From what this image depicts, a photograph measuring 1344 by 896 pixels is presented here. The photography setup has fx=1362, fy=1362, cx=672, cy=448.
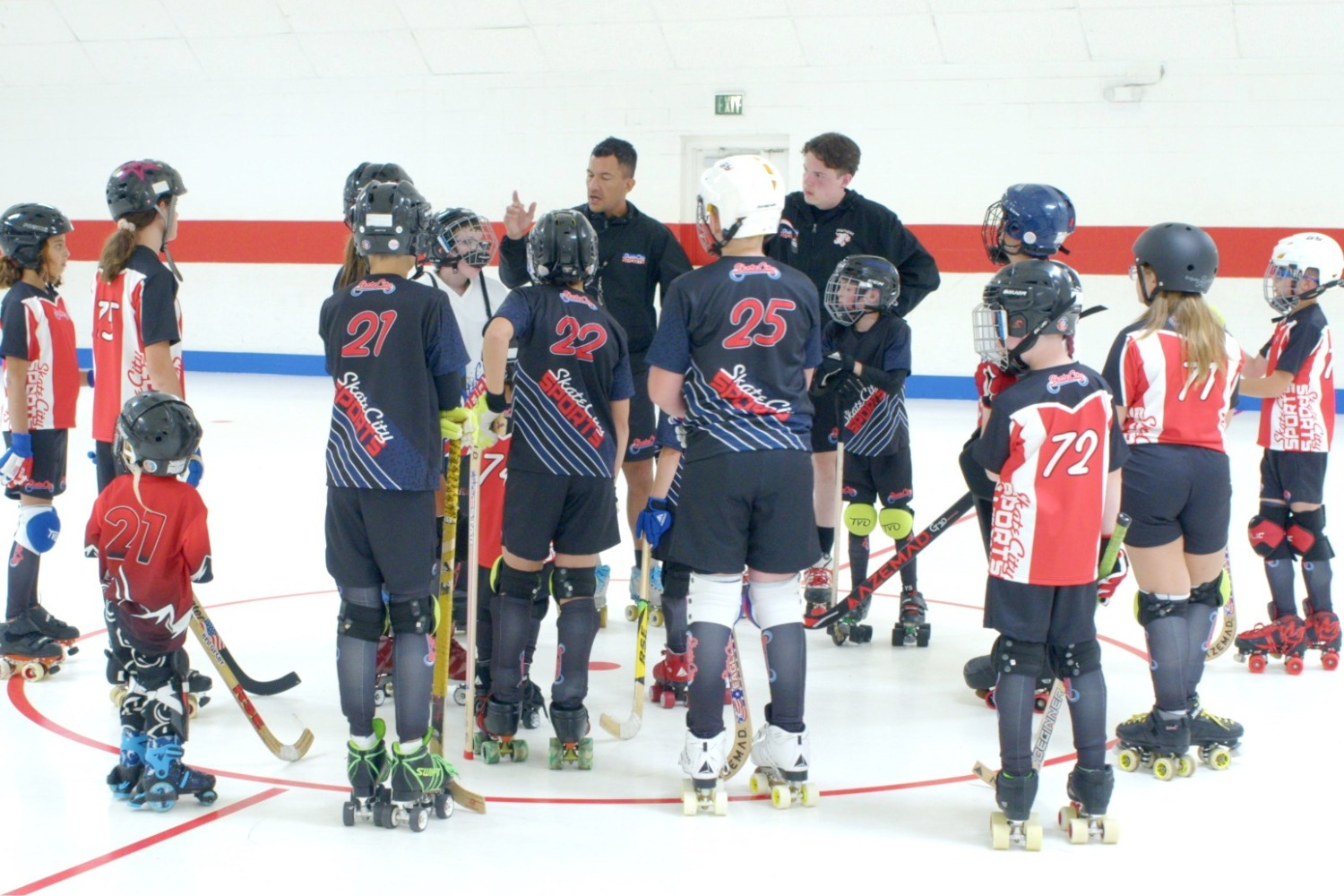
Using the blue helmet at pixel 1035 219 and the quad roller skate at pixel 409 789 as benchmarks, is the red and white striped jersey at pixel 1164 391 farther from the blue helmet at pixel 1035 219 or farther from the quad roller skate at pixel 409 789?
the quad roller skate at pixel 409 789

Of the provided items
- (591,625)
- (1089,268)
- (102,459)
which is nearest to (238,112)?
(1089,268)

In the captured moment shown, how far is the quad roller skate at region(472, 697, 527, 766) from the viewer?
12.4 feet

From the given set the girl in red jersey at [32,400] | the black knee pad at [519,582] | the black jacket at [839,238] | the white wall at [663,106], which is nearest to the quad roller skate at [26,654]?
the girl in red jersey at [32,400]

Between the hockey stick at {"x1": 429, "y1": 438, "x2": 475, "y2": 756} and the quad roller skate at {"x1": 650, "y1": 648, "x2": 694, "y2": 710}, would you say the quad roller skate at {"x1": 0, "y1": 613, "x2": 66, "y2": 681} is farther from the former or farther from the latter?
the quad roller skate at {"x1": 650, "y1": 648, "x2": 694, "y2": 710}

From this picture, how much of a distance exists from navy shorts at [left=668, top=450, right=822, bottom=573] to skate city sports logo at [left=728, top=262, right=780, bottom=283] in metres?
0.44

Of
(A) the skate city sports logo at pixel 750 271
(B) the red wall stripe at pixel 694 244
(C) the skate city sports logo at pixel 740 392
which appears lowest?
(C) the skate city sports logo at pixel 740 392

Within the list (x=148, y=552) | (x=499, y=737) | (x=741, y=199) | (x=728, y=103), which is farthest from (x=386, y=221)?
(x=728, y=103)

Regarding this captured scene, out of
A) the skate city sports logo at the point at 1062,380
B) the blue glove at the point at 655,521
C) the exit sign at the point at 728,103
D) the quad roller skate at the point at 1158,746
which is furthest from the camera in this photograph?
the exit sign at the point at 728,103

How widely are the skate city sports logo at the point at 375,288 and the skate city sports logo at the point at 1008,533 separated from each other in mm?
1534

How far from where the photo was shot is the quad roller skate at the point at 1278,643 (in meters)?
4.71

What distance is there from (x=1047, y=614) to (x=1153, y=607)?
2.26ft

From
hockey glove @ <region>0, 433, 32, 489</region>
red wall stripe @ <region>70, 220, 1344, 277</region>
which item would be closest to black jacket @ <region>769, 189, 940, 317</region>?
hockey glove @ <region>0, 433, 32, 489</region>

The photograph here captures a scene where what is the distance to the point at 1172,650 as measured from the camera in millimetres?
3691

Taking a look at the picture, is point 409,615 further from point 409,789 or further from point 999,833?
point 999,833
